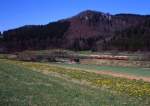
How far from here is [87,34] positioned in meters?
160

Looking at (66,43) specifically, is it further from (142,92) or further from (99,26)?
(142,92)

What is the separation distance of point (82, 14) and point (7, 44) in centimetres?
4446

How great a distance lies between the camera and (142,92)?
77.9 feet

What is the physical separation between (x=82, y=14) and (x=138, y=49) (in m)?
72.6

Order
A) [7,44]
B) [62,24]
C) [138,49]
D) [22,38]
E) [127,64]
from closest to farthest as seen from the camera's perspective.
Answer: [127,64], [138,49], [7,44], [22,38], [62,24]

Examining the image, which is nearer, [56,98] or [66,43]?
[56,98]

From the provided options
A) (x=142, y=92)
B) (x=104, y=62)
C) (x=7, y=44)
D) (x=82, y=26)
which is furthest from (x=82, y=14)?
(x=142, y=92)

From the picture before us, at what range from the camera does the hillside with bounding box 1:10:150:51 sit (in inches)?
4813

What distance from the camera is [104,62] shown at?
73.2 metres

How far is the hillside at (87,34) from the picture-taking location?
12225 cm

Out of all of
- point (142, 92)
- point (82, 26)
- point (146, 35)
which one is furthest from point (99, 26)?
point (142, 92)

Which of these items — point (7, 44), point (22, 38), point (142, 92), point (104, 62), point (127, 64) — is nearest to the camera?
point (142, 92)

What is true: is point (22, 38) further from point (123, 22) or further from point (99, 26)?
point (123, 22)

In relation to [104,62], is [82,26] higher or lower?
higher
